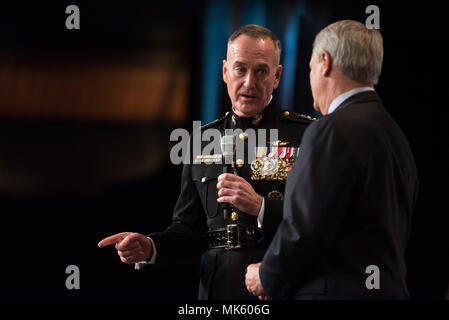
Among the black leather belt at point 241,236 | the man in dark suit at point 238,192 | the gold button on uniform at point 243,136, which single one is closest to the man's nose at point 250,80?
the man in dark suit at point 238,192

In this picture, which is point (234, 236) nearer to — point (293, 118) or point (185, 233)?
point (185, 233)

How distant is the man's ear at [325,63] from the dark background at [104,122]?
1689 millimetres

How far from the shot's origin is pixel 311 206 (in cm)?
144

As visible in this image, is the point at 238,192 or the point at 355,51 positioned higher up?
the point at 355,51

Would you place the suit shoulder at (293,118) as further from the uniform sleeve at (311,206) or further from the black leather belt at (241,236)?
the uniform sleeve at (311,206)

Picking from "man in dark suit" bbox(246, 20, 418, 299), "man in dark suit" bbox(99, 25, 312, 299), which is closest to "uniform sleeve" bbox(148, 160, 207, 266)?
"man in dark suit" bbox(99, 25, 312, 299)

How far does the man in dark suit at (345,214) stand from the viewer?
1442mm

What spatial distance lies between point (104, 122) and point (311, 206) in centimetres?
211

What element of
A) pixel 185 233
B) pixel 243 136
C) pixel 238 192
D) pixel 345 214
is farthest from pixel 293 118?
pixel 345 214

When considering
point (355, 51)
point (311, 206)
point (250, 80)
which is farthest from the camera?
point (250, 80)
